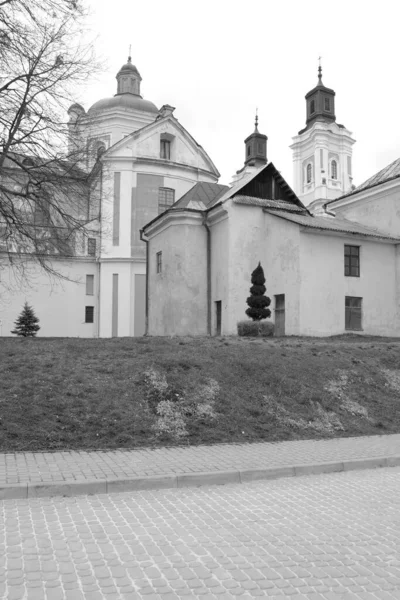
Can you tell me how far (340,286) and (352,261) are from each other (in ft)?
5.38

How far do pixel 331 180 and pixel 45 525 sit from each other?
72.2 metres

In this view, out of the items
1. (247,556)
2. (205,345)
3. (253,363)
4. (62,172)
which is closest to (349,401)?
(253,363)

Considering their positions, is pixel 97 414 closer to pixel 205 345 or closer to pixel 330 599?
pixel 205 345

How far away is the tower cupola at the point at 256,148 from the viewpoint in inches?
3014

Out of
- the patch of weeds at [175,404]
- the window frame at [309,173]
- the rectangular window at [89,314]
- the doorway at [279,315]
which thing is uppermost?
the window frame at [309,173]

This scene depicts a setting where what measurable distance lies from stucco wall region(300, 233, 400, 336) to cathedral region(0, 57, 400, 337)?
5cm

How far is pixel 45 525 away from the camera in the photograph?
5.73 m

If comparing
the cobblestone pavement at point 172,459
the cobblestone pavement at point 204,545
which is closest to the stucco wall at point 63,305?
the cobblestone pavement at point 172,459

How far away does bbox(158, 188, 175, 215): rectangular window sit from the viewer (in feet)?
142

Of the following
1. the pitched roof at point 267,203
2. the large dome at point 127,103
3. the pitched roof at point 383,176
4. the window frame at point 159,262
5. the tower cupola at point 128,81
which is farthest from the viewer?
the tower cupola at point 128,81

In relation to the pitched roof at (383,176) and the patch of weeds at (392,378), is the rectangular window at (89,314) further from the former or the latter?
the patch of weeds at (392,378)

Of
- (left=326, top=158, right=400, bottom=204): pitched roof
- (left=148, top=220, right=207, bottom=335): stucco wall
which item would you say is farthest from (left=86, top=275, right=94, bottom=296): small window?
(left=326, top=158, right=400, bottom=204): pitched roof

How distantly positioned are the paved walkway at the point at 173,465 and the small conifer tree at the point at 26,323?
3452 cm

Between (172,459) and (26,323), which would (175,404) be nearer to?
(172,459)
